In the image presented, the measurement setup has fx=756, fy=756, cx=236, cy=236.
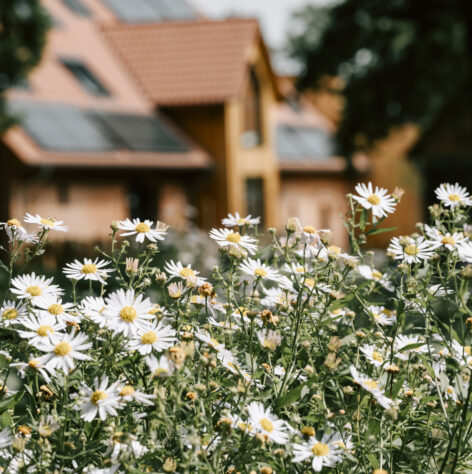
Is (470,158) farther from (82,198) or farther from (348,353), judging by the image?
(348,353)

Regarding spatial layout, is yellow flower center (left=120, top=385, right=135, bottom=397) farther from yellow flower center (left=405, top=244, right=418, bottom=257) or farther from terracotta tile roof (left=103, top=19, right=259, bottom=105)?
terracotta tile roof (left=103, top=19, right=259, bottom=105)

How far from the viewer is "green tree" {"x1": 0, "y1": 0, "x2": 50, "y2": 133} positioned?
1011 centimetres

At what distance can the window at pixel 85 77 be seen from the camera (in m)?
16.8

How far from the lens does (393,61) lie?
1947 centimetres

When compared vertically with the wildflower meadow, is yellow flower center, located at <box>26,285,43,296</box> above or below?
above

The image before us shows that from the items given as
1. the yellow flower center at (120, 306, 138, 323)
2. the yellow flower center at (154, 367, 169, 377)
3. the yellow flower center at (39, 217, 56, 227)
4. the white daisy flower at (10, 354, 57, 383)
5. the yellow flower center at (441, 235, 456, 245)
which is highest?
the yellow flower center at (39, 217, 56, 227)

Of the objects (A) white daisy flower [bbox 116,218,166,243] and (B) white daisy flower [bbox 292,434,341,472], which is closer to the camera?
(B) white daisy flower [bbox 292,434,341,472]

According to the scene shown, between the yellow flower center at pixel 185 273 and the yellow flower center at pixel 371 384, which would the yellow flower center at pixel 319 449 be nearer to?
the yellow flower center at pixel 371 384

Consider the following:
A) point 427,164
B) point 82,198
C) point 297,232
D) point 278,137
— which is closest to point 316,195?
point 278,137

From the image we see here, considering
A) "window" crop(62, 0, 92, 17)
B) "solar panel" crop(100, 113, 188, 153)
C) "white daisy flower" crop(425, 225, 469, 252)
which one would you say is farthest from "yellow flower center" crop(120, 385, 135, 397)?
"window" crop(62, 0, 92, 17)

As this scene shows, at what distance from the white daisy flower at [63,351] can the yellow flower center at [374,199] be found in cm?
89

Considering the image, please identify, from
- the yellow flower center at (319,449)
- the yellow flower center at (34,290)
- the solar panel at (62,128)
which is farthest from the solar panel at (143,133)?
the yellow flower center at (319,449)

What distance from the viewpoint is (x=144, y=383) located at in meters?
1.68

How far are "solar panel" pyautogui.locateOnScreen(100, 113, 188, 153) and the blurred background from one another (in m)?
0.04
